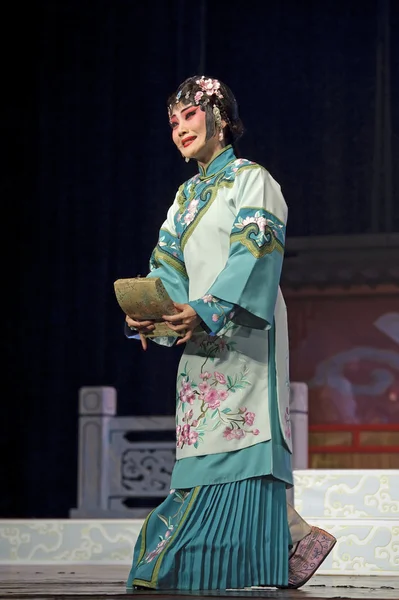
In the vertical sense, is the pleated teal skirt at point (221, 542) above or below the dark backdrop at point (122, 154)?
below

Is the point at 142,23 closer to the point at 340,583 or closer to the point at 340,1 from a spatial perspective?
the point at 340,1

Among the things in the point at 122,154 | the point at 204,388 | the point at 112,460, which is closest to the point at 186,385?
the point at 204,388

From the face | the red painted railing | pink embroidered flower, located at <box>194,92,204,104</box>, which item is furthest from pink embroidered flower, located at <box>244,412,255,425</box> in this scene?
the red painted railing

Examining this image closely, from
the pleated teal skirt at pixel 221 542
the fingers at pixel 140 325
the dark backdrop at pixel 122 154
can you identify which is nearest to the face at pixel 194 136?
the fingers at pixel 140 325

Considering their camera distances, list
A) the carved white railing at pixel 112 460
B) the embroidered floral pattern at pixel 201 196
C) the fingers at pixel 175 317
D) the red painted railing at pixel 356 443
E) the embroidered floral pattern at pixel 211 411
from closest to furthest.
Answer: the fingers at pixel 175 317
the embroidered floral pattern at pixel 211 411
the embroidered floral pattern at pixel 201 196
the carved white railing at pixel 112 460
the red painted railing at pixel 356 443

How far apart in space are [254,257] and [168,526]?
0.61 metres

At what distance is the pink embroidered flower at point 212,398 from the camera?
260 cm

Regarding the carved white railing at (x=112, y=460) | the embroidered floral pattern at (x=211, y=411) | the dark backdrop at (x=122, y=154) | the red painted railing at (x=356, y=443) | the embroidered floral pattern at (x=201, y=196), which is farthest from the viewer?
the dark backdrop at (x=122, y=154)

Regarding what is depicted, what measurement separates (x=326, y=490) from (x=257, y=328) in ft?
4.60

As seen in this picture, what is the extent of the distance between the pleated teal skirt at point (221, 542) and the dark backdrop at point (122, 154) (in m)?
4.75

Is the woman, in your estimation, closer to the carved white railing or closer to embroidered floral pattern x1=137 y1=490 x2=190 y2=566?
embroidered floral pattern x1=137 y1=490 x2=190 y2=566

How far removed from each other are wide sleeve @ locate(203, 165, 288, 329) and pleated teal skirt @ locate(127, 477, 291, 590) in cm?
37

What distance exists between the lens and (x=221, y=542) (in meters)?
2.49

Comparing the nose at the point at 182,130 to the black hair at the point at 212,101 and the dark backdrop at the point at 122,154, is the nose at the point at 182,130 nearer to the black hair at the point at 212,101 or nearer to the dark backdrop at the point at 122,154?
the black hair at the point at 212,101
